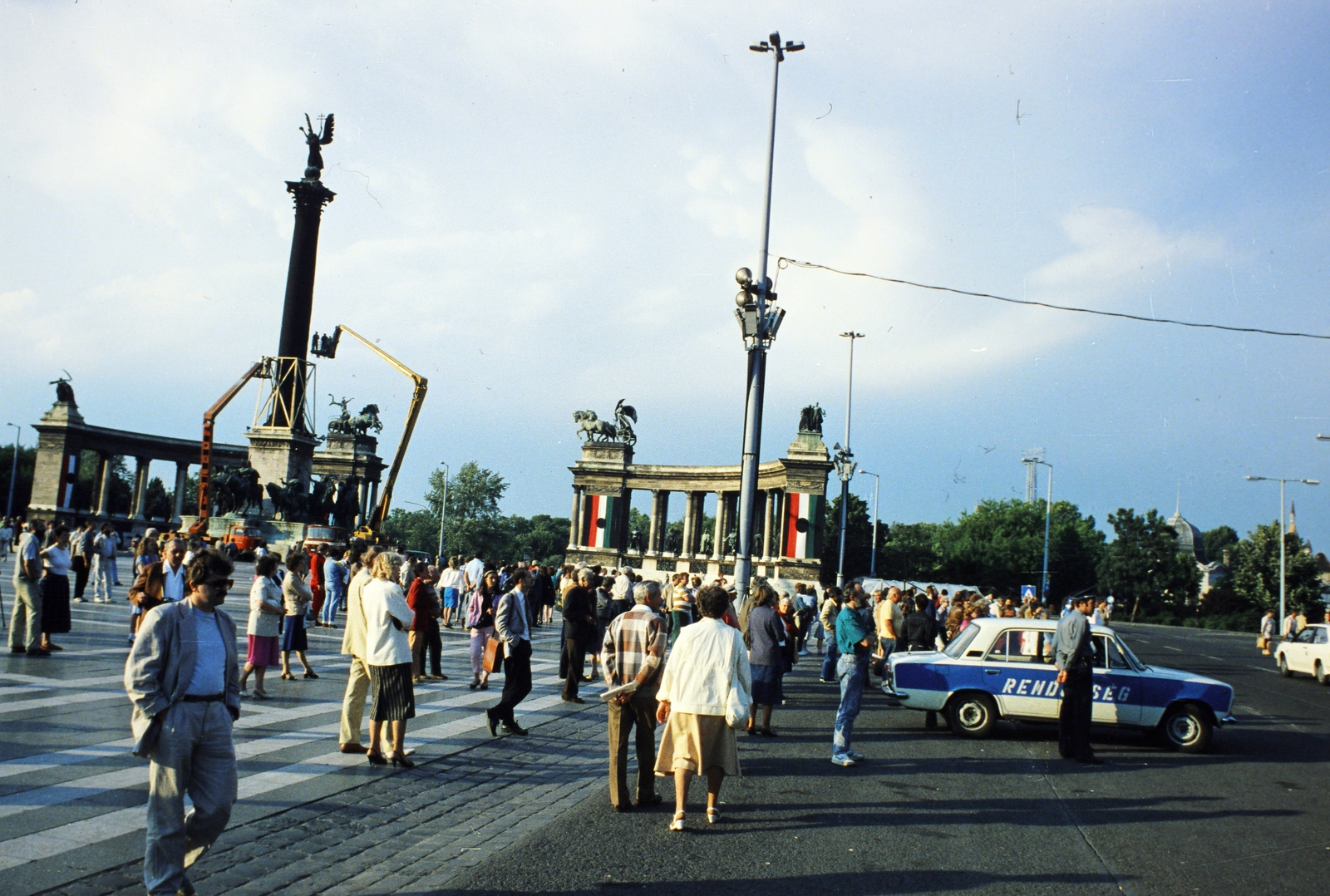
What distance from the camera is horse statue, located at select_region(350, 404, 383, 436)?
243 feet

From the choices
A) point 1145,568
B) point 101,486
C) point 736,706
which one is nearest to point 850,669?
point 736,706

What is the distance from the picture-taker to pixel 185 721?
4.93 m

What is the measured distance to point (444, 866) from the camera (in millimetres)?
5859

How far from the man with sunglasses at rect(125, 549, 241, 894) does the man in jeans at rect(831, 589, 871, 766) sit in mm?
5927

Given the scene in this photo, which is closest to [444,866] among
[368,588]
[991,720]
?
[368,588]

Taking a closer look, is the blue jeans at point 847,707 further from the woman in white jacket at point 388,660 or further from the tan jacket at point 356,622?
the tan jacket at point 356,622

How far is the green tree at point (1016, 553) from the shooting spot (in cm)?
10406

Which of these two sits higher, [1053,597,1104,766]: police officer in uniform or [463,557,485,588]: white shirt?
[463,557,485,588]: white shirt

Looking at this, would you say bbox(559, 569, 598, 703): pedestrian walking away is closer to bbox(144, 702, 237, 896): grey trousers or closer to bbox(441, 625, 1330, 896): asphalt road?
bbox(441, 625, 1330, 896): asphalt road

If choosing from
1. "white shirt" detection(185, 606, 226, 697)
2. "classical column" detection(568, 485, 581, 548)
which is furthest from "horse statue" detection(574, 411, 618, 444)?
"white shirt" detection(185, 606, 226, 697)

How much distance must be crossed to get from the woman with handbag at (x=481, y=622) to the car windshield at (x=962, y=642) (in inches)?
219

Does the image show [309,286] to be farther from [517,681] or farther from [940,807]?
[940,807]

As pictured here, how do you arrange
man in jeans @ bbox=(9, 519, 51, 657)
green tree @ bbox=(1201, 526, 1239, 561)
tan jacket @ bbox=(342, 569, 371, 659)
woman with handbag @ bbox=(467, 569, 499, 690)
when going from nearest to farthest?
tan jacket @ bbox=(342, 569, 371, 659), woman with handbag @ bbox=(467, 569, 499, 690), man in jeans @ bbox=(9, 519, 51, 657), green tree @ bbox=(1201, 526, 1239, 561)

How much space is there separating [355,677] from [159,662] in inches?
157
